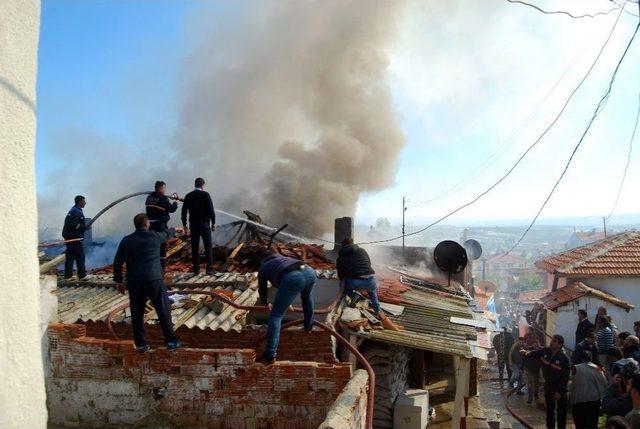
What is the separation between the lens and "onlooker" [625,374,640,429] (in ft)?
16.3

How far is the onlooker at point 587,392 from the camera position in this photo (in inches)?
280

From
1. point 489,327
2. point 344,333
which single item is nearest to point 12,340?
point 344,333

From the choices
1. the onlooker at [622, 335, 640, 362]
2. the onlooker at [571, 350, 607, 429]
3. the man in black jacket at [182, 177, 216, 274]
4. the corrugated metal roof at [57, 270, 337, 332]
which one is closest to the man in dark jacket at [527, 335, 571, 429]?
the onlooker at [571, 350, 607, 429]

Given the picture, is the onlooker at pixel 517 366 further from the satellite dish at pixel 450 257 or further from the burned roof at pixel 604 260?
the burned roof at pixel 604 260

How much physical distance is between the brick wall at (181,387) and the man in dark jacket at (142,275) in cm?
25

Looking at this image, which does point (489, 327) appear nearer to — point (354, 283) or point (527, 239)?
point (354, 283)

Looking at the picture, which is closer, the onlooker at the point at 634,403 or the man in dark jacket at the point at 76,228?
the onlooker at the point at 634,403

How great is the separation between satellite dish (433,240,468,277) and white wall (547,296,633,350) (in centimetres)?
401

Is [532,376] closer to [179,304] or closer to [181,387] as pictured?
[179,304]

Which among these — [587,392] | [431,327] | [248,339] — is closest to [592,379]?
[587,392]

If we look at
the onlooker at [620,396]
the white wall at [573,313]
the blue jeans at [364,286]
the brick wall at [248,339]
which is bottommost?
the white wall at [573,313]

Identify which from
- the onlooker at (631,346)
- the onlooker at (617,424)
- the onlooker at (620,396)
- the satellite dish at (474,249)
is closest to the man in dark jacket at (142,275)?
the onlooker at (617,424)

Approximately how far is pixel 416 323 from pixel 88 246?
11.0 meters

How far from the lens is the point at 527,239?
184125 millimetres
